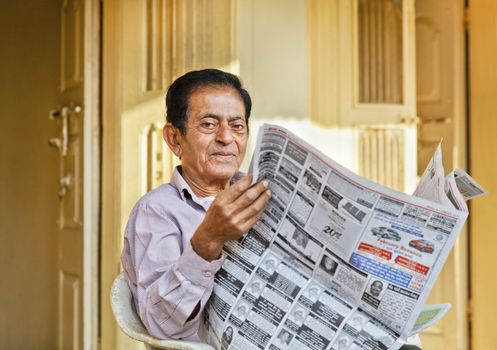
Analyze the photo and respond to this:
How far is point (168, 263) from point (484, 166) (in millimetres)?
2689

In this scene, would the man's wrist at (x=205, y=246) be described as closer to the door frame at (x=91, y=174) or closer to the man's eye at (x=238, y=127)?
the man's eye at (x=238, y=127)

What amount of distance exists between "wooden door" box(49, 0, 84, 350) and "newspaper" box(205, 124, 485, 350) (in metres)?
2.23

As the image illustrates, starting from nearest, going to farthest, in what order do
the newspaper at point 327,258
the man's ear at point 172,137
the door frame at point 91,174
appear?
1. the newspaper at point 327,258
2. the man's ear at point 172,137
3. the door frame at point 91,174

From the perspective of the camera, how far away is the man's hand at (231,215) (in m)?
1.20

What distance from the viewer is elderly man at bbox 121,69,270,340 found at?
4.00 ft

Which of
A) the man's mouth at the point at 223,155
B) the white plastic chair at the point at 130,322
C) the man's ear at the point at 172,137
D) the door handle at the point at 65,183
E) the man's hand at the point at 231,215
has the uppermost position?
the man's ear at the point at 172,137

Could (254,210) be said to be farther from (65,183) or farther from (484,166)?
(484,166)

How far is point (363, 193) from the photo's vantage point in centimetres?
117

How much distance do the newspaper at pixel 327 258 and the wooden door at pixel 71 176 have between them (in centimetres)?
223

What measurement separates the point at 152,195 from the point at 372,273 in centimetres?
45

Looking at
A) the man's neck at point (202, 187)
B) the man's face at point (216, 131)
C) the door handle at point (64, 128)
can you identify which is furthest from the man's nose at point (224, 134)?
the door handle at point (64, 128)

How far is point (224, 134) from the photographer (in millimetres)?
1420

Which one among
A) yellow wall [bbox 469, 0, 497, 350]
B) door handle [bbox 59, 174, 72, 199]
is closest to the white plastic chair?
door handle [bbox 59, 174, 72, 199]

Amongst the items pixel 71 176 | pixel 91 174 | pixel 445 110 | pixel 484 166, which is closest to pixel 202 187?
pixel 91 174
